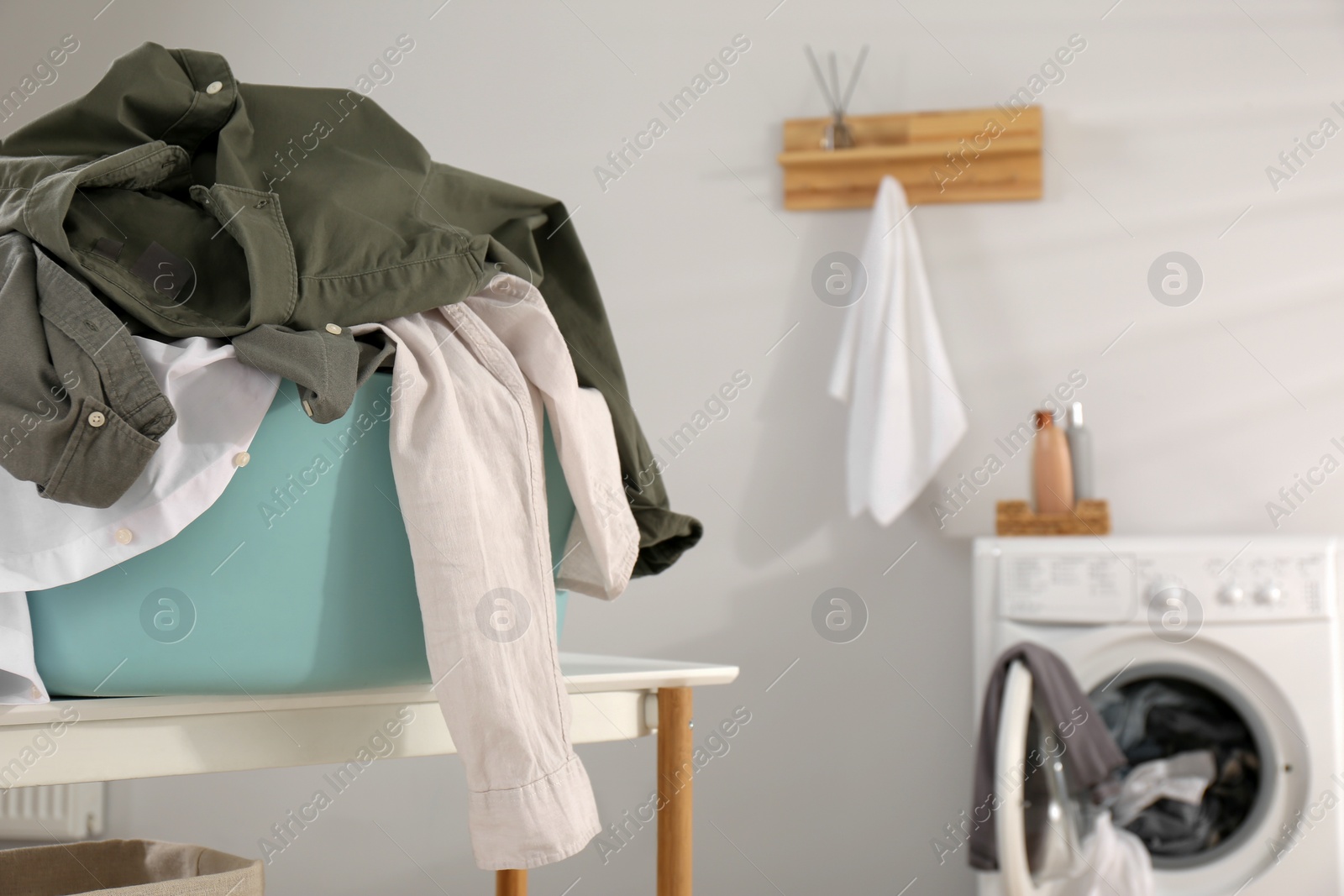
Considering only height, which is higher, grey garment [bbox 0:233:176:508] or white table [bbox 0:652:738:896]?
grey garment [bbox 0:233:176:508]

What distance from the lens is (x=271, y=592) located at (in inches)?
21.8

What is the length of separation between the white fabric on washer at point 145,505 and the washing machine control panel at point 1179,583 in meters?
1.38

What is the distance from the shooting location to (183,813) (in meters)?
2.16

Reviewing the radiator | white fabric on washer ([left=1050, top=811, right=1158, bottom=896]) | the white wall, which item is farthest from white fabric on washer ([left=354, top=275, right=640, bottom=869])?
the radiator

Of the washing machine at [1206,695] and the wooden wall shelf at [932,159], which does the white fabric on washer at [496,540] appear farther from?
the wooden wall shelf at [932,159]

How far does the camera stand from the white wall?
6.66ft

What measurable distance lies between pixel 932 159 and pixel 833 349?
0.42 m

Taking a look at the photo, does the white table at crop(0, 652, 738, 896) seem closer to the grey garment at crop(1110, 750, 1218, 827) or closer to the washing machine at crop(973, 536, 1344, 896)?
the washing machine at crop(973, 536, 1344, 896)

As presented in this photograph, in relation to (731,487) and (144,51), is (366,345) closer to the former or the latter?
(144,51)

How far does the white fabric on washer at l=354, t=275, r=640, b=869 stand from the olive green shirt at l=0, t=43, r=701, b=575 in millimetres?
37

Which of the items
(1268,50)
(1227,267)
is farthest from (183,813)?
(1268,50)

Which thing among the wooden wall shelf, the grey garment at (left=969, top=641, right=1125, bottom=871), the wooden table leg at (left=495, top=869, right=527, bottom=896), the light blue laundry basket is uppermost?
the wooden wall shelf

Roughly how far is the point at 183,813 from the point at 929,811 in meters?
1.52

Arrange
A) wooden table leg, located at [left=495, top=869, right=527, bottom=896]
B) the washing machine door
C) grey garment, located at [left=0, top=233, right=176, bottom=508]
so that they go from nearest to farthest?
grey garment, located at [left=0, top=233, right=176, bottom=508], wooden table leg, located at [left=495, top=869, right=527, bottom=896], the washing machine door
